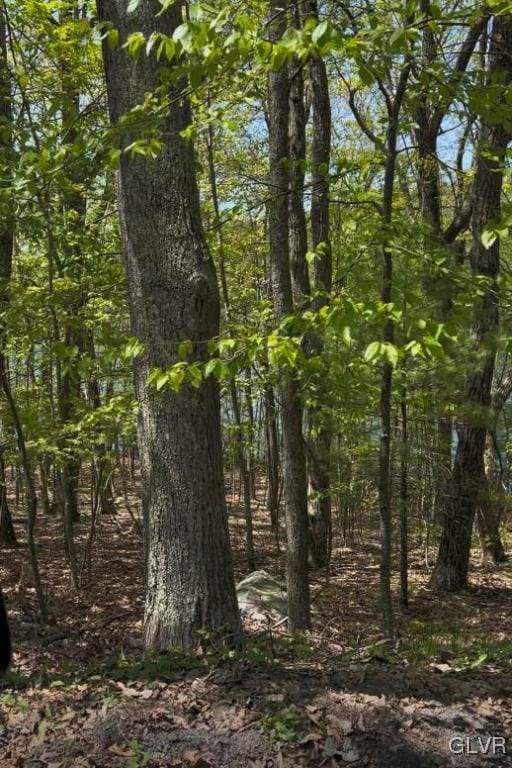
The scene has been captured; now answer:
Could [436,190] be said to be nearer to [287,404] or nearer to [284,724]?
[287,404]

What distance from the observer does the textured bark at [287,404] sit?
6488 millimetres

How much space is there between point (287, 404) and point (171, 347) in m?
2.52

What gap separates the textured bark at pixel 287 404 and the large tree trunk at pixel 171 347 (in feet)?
6.78

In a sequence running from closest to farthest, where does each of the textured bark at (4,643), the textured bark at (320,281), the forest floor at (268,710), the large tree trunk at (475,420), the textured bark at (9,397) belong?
the forest floor at (268,710)
the textured bark at (4,643)
the textured bark at (9,397)
the large tree trunk at (475,420)
the textured bark at (320,281)

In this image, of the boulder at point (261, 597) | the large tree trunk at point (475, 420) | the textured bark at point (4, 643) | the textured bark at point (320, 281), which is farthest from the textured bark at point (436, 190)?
the textured bark at point (4, 643)

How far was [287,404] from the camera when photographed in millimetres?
6680

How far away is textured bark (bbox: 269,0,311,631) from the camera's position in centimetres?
649

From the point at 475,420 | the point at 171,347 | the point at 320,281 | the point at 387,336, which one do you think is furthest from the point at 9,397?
the point at 475,420

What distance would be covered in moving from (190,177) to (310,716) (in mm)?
3445

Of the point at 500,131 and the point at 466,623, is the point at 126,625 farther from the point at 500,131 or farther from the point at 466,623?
the point at 500,131

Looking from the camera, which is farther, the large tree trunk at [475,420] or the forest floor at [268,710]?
the large tree trunk at [475,420]

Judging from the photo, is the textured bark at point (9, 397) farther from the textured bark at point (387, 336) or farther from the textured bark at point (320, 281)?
the textured bark at point (320, 281)

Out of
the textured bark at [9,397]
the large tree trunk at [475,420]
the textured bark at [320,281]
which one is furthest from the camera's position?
the textured bark at [320,281]

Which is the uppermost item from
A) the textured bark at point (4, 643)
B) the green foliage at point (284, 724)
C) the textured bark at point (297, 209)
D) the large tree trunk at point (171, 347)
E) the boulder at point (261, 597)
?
the textured bark at point (297, 209)
